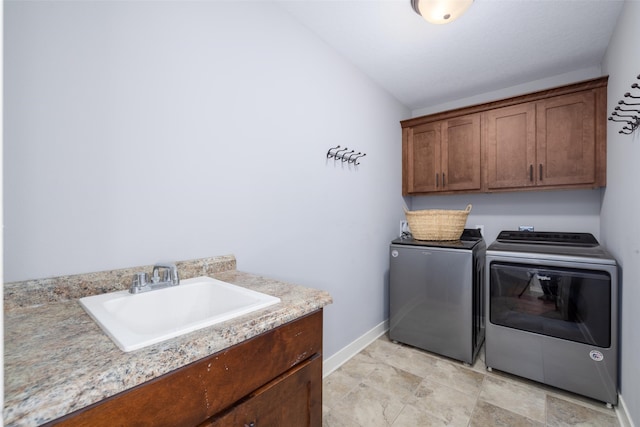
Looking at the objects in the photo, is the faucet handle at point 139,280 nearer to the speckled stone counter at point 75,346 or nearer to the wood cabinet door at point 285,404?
the speckled stone counter at point 75,346

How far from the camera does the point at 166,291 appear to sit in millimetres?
1050

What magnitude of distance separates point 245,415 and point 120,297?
57 centimetres

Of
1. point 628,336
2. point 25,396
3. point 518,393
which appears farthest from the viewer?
point 518,393

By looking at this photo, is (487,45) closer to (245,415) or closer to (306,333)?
(306,333)

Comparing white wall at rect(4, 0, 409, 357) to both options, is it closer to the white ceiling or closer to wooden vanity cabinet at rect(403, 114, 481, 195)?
the white ceiling

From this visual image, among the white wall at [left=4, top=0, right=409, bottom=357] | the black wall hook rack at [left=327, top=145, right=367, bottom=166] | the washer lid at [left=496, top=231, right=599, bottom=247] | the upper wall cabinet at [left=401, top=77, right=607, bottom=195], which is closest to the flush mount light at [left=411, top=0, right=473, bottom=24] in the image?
the white wall at [left=4, top=0, right=409, bottom=357]

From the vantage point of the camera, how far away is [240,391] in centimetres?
74

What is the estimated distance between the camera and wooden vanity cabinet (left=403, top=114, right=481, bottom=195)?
2531 mm

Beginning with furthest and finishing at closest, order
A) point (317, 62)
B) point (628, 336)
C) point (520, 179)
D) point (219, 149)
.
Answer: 1. point (520, 179)
2. point (317, 62)
3. point (628, 336)
4. point (219, 149)

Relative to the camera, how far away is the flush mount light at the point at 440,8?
1.46m

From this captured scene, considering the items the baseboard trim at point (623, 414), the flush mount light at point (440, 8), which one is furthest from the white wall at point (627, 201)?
the flush mount light at point (440, 8)

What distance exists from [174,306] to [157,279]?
12 centimetres

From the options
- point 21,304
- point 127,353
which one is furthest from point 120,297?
point 127,353

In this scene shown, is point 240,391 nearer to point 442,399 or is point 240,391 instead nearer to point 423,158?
point 442,399
